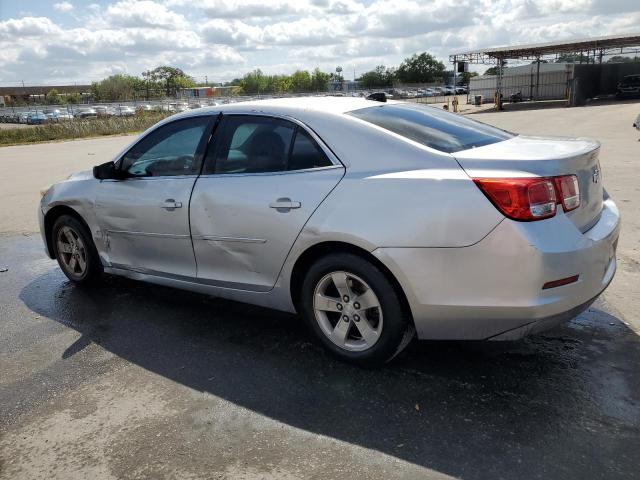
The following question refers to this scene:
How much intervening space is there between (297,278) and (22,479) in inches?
71.7

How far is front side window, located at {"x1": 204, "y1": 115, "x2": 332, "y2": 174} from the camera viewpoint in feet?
11.9

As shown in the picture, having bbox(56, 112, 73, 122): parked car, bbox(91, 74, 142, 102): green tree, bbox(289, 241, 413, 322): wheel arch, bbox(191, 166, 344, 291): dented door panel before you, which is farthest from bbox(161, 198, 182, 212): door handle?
bbox(91, 74, 142, 102): green tree

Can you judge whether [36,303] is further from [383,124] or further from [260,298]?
[383,124]

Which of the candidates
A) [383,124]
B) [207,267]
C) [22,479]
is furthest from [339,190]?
[22,479]

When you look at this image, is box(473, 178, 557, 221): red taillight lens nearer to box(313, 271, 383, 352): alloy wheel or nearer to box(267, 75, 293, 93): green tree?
box(313, 271, 383, 352): alloy wheel

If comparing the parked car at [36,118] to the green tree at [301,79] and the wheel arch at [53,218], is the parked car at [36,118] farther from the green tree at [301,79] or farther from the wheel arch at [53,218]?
the green tree at [301,79]

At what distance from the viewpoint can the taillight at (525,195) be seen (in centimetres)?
285

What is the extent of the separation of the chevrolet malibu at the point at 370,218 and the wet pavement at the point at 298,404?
35 centimetres

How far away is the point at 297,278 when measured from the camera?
12.0ft

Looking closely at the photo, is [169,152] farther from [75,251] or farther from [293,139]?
[75,251]

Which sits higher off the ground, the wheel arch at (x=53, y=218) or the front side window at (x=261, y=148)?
the front side window at (x=261, y=148)

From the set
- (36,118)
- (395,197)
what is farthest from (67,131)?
(395,197)

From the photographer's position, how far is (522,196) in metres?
2.85

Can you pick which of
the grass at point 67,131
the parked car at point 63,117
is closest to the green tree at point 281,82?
the parked car at point 63,117
